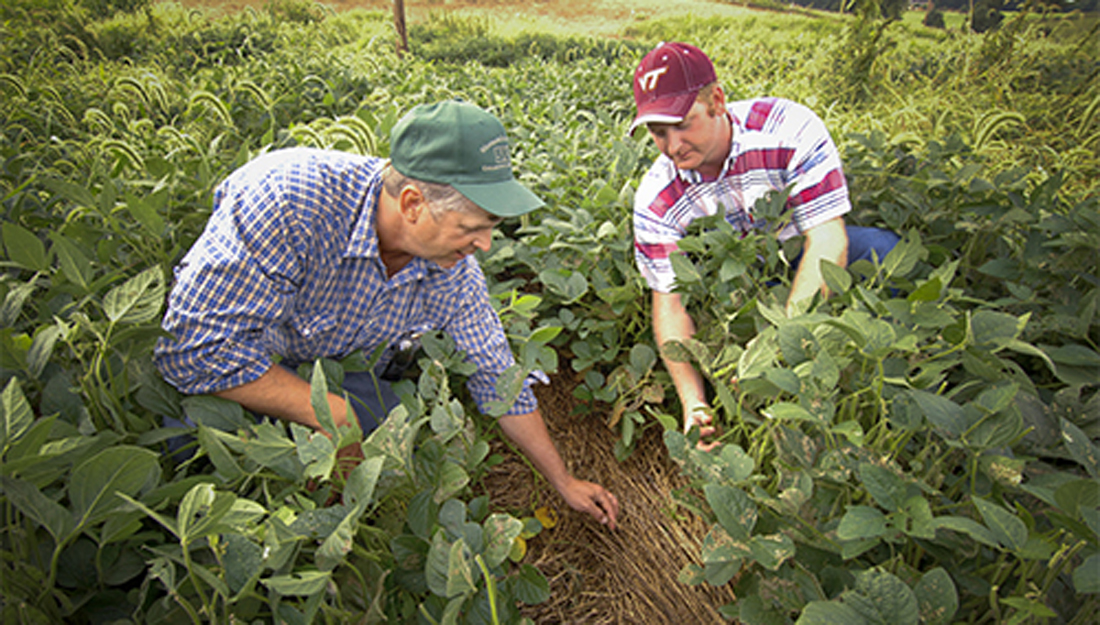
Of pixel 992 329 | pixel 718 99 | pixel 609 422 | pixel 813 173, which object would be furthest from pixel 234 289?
pixel 813 173

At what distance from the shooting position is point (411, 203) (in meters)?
1.06

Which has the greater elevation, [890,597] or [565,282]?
[890,597]

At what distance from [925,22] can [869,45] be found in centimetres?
90

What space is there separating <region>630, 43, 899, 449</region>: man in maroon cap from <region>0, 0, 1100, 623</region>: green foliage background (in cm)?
10

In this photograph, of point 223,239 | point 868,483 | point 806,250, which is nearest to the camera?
point 868,483

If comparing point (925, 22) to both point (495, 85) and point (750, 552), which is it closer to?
point (495, 85)

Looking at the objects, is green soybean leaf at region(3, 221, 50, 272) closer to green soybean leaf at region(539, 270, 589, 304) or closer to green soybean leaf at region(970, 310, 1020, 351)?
green soybean leaf at region(539, 270, 589, 304)

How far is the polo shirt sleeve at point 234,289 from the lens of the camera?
0.95 m

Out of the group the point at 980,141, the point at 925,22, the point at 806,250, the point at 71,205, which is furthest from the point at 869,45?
the point at 71,205

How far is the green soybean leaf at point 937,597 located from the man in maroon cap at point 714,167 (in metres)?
0.79

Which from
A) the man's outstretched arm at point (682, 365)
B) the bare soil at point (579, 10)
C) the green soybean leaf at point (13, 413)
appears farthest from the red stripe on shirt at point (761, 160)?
the bare soil at point (579, 10)

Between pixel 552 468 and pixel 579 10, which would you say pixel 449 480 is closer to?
pixel 552 468

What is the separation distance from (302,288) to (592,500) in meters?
0.82

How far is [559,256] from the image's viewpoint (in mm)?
1521
